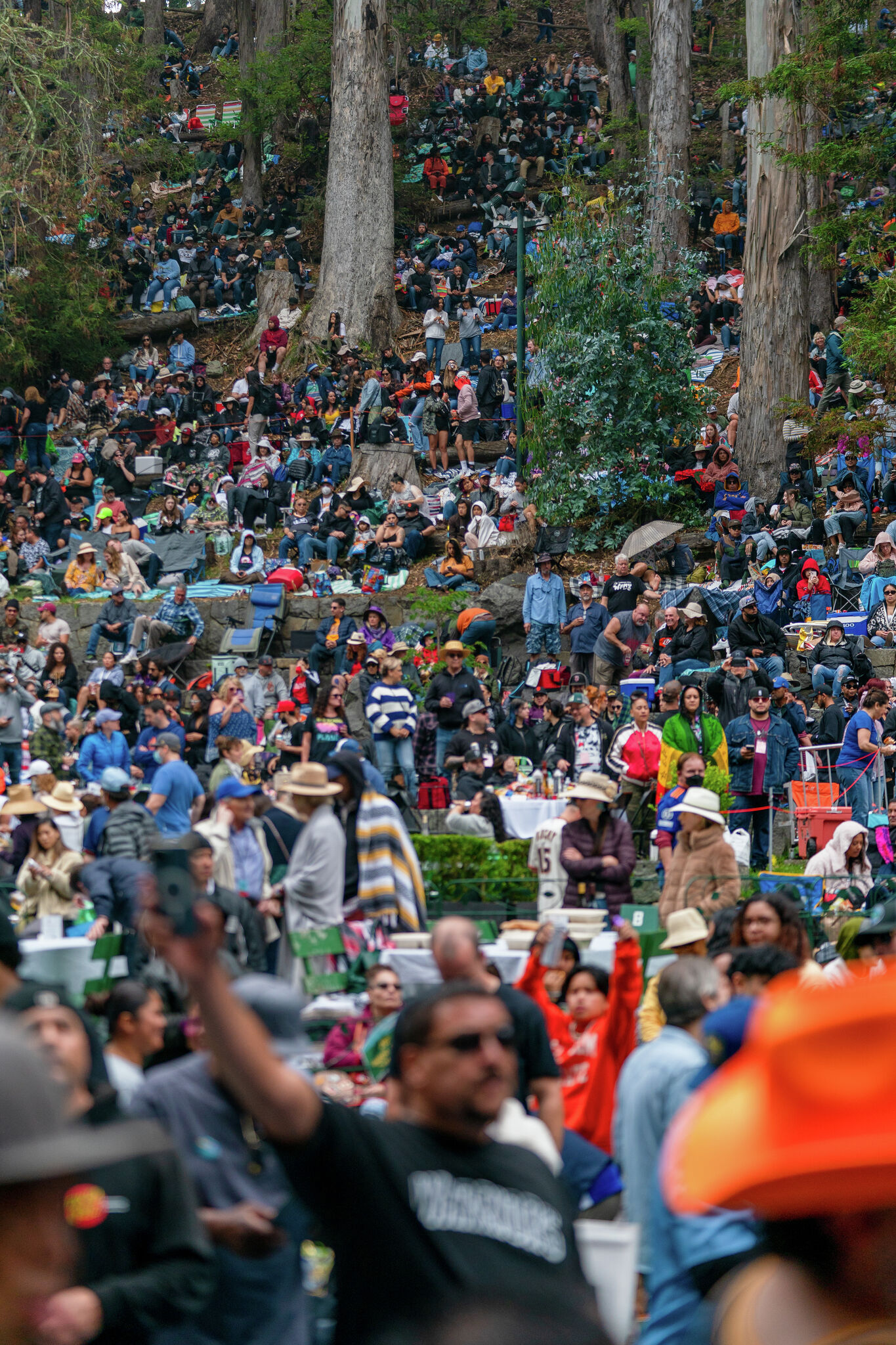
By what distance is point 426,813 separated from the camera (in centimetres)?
1404

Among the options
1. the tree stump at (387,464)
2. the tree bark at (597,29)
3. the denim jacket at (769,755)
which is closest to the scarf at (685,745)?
the denim jacket at (769,755)

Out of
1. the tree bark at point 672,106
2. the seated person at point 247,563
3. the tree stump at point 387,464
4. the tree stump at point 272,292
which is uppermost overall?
the tree bark at point 672,106

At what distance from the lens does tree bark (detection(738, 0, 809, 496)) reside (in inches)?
916

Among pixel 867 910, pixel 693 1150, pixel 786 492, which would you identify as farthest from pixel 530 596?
pixel 693 1150

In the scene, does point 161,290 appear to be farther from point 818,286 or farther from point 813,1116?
point 813,1116

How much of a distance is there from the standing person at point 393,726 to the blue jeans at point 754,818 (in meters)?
2.83

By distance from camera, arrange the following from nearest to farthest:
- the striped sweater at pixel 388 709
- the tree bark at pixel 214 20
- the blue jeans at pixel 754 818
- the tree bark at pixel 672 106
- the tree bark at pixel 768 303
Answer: the blue jeans at pixel 754 818 → the striped sweater at pixel 388 709 → the tree bark at pixel 768 303 → the tree bark at pixel 672 106 → the tree bark at pixel 214 20

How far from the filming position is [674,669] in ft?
54.0

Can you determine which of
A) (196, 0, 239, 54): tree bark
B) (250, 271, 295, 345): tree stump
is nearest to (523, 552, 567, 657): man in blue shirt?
Answer: (250, 271, 295, 345): tree stump

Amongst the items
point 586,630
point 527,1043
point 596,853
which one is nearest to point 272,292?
point 586,630

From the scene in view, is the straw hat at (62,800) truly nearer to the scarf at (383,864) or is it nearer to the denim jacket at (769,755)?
the scarf at (383,864)

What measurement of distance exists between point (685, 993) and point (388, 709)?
9.70 metres

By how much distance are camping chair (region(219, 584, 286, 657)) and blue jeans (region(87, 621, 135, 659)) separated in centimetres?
125

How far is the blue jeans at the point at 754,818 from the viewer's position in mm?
12953
